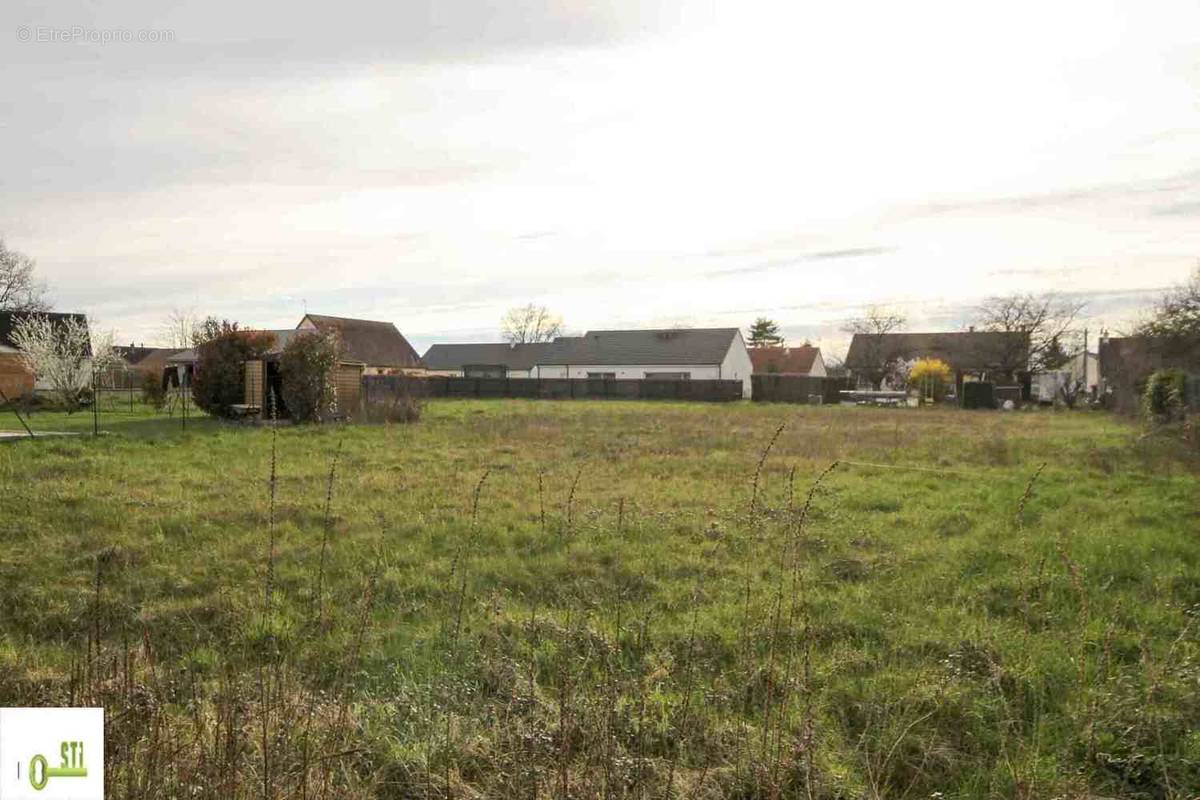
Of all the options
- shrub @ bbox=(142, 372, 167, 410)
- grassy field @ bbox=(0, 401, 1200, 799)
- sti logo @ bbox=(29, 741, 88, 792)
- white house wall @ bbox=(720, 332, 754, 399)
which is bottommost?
grassy field @ bbox=(0, 401, 1200, 799)

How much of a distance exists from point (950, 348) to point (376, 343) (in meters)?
43.3

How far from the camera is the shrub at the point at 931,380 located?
140 ft

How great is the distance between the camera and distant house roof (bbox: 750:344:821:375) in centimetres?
6216

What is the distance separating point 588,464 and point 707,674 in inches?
303

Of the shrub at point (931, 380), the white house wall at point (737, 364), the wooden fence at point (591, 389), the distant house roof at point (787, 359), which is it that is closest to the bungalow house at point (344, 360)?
the wooden fence at point (591, 389)

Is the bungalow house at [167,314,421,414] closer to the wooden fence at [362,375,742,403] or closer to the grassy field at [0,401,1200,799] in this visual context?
the wooden fence at [362,375,742,403]

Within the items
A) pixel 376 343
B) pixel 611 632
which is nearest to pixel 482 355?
pixel 376 343

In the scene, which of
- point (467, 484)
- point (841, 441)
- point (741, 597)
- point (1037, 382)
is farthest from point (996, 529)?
point (1037, 382)

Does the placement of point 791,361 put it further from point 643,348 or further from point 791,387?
point 791,387

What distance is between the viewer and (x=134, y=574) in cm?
572

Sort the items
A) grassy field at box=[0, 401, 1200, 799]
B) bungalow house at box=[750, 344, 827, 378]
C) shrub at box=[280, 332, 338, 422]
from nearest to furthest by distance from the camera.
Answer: grassy field at box=[0, 401, 1200, 799]
shrub at box=[280, 332, 338, 422]
bungalow house at box=[750, 344, 827, 378]

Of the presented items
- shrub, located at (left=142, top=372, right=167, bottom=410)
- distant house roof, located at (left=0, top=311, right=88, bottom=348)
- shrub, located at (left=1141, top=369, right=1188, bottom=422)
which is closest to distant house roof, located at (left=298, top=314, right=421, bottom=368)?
distant house roof, located at (left=0, top=311, right=88, bottom=348)

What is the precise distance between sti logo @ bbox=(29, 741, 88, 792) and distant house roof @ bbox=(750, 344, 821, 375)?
6089 centimetres

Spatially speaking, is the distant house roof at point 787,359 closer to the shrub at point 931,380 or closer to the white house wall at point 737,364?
the white house wall at point 737,364
